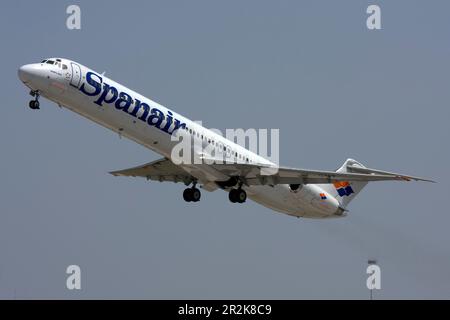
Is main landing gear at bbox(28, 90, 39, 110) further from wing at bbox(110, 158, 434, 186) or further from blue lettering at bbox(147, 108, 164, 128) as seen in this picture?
wing at bbox(110, 158, 434, 186)

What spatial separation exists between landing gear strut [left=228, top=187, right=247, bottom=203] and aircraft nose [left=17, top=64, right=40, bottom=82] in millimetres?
13733

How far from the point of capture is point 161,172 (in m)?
56.1

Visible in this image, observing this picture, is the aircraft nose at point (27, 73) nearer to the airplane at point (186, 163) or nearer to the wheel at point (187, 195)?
the airplane at point (186, 163)

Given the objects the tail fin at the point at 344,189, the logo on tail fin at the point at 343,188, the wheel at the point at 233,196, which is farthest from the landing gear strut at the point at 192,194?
the logo on tail fin at the point at 343,188

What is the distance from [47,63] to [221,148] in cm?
1123

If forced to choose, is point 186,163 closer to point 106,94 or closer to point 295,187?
point 106,94

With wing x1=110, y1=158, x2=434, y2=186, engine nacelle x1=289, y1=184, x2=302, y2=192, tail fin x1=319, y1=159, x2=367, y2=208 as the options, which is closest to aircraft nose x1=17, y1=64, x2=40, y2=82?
wing x1=110, y1=158, x2=434, y2=186

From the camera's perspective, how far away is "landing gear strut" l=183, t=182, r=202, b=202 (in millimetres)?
55600

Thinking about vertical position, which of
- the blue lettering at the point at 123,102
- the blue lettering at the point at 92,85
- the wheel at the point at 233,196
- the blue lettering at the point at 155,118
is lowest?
the wheel at the point at 233,196

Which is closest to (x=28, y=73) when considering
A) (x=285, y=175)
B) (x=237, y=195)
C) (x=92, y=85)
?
(x=92, y=85)

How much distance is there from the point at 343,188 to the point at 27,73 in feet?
80.8

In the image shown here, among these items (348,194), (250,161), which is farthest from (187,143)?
(348,194)

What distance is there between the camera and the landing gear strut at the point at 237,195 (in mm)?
52469
